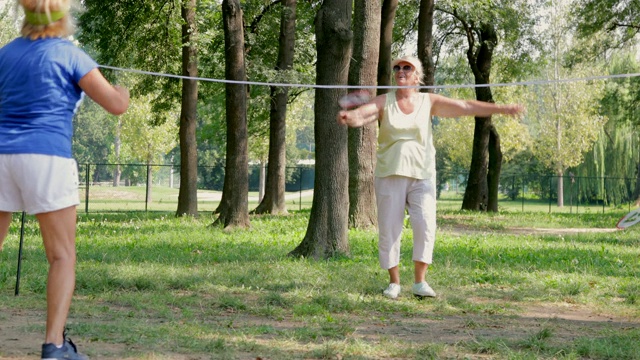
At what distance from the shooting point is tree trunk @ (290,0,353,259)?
35.1ft

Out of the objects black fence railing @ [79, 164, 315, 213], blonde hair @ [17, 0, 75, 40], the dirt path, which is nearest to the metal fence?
black fence railing @ [79, 164, 315, 213]

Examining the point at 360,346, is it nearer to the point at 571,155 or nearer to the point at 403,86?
the point at 403,86

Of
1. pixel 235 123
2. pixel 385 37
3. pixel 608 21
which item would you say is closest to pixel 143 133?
pixel 608 21

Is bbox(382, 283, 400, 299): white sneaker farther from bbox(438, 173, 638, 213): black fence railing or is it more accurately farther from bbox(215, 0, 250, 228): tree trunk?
bbox(438, 173, 638, 213): black fence railing

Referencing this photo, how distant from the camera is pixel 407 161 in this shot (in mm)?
7602

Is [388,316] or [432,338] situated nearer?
[432,338]

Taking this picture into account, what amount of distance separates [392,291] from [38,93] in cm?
424

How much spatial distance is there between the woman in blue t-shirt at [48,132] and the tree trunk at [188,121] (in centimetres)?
1666

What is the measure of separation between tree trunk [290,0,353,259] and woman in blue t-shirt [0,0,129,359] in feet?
20.5

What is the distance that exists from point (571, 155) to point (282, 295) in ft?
154

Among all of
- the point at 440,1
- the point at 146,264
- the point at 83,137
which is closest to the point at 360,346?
the point at 146,264

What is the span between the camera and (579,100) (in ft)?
166

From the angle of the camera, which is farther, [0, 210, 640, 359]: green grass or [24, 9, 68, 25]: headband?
[0, 210, 640, 359]: green grass

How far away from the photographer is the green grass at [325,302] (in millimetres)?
5453
